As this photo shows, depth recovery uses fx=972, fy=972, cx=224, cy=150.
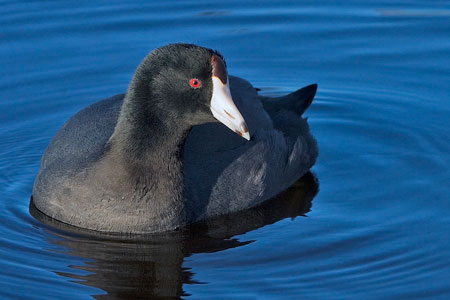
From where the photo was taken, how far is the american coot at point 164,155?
260 inches

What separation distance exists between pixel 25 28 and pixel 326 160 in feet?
13.5

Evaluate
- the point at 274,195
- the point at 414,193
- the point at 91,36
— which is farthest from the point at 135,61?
the point at 414,193

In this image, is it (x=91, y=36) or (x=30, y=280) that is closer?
(x=30, y=280)

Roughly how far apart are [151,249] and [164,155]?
0.69 metres

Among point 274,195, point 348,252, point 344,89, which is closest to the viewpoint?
point 348,252

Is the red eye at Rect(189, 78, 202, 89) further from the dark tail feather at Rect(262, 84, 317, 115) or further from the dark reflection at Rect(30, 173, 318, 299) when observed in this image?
the dark tail feather at Rect(262, 84, 317, 115)

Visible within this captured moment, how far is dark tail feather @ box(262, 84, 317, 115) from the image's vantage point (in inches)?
338

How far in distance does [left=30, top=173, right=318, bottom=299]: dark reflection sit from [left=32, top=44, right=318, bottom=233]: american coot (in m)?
0.08

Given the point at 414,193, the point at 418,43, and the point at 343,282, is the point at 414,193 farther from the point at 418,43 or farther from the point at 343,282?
the point at 418,43

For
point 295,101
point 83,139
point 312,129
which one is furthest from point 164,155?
point 312,129

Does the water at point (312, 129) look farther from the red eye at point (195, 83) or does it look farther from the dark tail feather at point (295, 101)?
the red eye at point (195, 83)

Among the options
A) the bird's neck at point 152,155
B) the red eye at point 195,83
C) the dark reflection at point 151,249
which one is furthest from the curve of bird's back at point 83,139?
the red eye at point 195,83

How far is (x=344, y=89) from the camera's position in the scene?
9.74m

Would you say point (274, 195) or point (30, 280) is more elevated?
point (274, 195)
